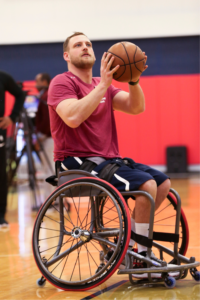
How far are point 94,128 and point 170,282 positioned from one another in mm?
776

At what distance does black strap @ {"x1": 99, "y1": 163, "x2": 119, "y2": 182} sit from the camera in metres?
1.79

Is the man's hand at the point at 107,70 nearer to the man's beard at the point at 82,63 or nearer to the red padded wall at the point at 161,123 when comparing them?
the man's beard at the point at 82,63

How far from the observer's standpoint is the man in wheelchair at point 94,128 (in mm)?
1770

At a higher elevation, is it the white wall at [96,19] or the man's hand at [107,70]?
the white wall at [96,19]

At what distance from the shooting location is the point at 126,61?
1833mm

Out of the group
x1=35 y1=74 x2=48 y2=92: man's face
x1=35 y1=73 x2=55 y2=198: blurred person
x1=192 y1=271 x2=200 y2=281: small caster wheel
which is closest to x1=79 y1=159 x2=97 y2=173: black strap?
x1=192 y1=271 x2=200 y2=281: small caster wheel

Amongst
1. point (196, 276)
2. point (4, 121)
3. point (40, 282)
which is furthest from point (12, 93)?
point (196, 276)

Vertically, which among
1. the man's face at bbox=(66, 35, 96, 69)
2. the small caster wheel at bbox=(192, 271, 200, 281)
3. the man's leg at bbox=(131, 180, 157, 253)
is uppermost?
the man's face at bbox=(66, 35, 96, 69)

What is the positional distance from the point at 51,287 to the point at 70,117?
81cm

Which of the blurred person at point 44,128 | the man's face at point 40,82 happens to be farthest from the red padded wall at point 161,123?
the blurred person at point 44,128

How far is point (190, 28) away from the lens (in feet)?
25.6

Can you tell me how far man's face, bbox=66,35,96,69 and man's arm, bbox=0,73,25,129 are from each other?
157 centimetres

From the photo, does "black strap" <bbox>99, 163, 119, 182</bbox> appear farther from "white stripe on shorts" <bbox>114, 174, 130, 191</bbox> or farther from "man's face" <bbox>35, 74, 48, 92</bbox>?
"man's face" <bbox>35, 74, 48, 92</bbox>

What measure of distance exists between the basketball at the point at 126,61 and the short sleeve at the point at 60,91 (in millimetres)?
216
